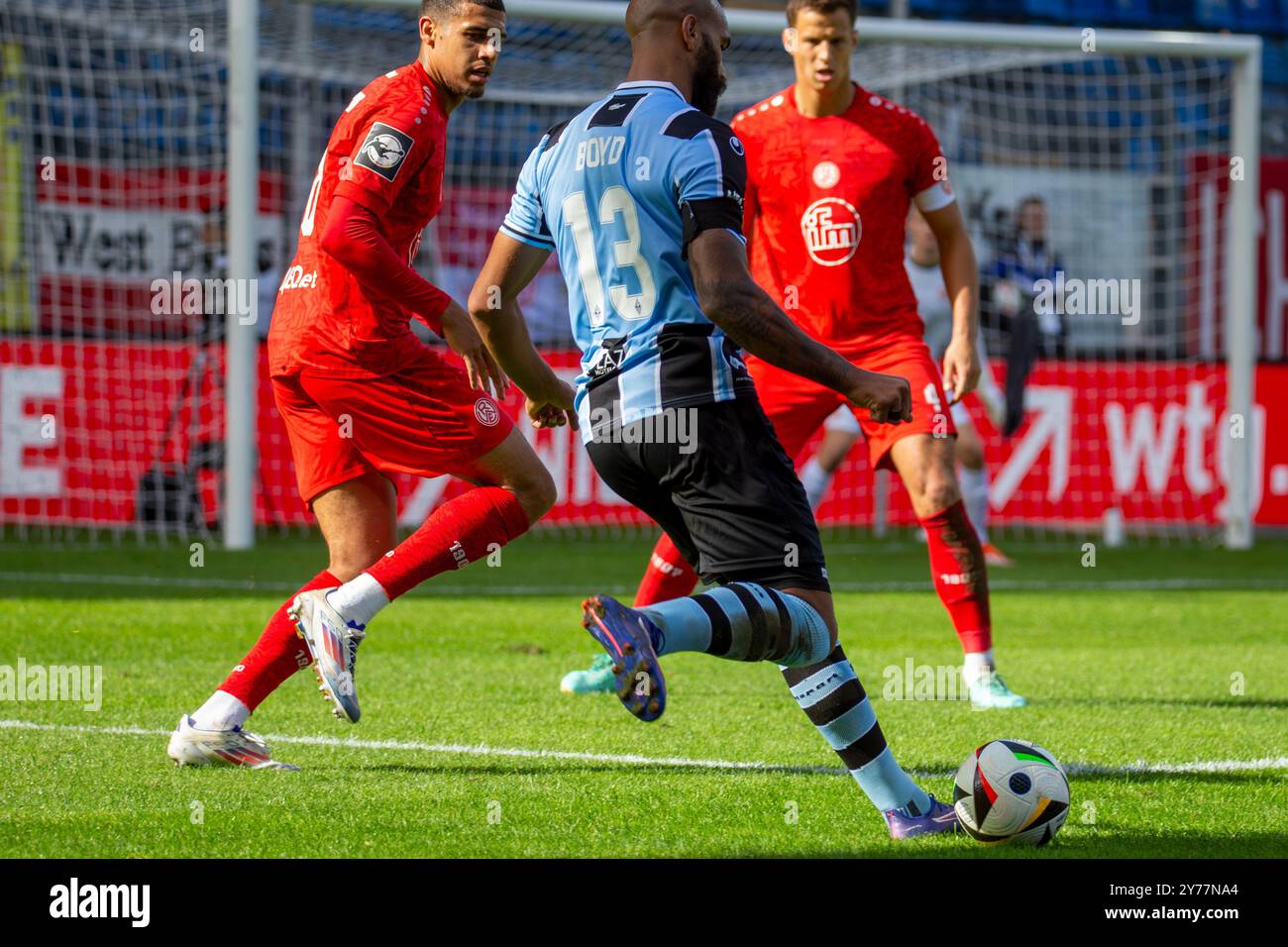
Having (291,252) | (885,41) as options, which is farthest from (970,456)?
(291,252)

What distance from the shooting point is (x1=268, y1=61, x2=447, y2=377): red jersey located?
4.93m

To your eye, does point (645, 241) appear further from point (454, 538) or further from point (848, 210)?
point (848, 210)

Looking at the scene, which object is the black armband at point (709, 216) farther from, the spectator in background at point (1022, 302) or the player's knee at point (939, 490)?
the spectator in background at point (1022, 302)

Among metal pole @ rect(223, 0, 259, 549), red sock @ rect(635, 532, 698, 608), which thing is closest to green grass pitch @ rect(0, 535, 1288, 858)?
red sock @ rect(635, 532, 698, 608)

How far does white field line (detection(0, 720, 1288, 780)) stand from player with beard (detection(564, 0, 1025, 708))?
1.12 m

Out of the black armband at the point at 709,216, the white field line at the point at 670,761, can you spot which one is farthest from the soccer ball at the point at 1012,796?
the black armband at the point at 709,216

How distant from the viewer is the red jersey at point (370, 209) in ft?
16.2

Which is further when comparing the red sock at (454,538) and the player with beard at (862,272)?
the player with beard at (862,272)

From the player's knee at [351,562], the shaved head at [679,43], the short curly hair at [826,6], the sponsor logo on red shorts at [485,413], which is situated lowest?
the player's knee at [351,562]

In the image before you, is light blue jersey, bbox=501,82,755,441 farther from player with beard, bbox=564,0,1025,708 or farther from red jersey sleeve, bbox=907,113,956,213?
red jersey sleeve, bbox=907,113,956,213

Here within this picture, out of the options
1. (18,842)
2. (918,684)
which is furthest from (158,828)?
(918,684)

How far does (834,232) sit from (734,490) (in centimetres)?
272

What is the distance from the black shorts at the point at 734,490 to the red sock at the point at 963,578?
92.5 inches
